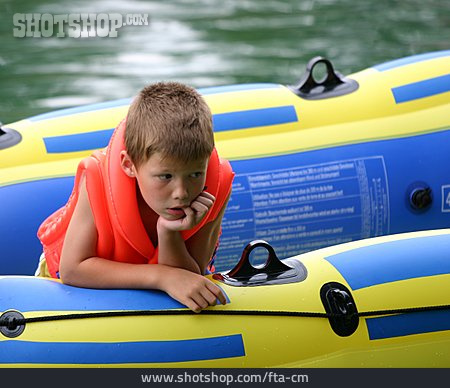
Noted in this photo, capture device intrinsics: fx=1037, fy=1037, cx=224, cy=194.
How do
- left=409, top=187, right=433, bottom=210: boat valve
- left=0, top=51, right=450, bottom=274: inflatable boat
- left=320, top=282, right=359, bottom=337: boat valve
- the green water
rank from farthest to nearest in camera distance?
the green water, left=409, top=187, right=433, bottom=210: boat valve, left=0, top=51, right=450, bottom=274: inflatable boat, left=320, top=282, right=359, bottom=337: boat valve

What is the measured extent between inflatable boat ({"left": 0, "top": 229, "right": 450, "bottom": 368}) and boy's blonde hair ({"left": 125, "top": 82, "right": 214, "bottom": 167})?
347 millimetres

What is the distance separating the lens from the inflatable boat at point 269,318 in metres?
2.21

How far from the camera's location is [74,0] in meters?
6.51

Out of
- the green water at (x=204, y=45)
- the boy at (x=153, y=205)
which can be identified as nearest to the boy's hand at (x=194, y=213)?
the boy at (x=153, y=205)

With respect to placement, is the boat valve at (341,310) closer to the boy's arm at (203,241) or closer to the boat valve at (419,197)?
the boy's arm at (203,241)

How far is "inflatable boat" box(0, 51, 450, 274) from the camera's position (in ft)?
9.95

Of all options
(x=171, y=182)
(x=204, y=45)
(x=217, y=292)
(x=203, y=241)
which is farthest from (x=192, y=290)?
(x=204, y=45)

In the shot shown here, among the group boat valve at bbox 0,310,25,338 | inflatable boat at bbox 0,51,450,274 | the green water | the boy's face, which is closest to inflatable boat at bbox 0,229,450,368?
boat valve at bbox 0,310,25,338

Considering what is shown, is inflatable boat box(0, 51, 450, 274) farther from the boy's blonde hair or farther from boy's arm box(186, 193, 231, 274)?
the boy's blonde hair

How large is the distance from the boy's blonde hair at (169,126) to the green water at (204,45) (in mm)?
2761

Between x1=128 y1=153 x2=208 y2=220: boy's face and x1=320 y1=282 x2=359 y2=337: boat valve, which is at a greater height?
x1=128 y1=153 x2=208 y2=220: boy's face

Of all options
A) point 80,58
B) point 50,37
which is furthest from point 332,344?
point 50,37

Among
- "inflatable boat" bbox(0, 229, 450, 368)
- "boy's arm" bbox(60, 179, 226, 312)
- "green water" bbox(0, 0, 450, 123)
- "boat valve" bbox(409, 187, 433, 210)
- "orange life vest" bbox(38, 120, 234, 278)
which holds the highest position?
"green water" bbox(0, 0, 450, 123)

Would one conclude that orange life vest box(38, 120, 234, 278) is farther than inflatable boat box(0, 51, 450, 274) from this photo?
No
